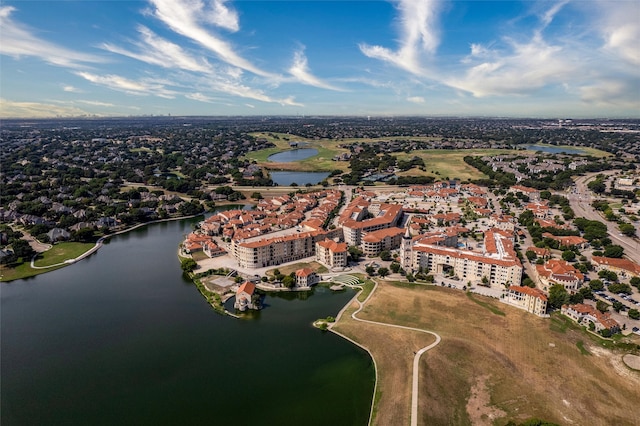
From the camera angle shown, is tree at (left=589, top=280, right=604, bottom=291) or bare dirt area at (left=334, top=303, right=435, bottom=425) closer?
bare dirt area at (left=334, top=303, right=435, bottom=425)

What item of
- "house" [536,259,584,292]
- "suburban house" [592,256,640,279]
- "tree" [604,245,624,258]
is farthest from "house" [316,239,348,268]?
"tree" [604,245,624,258]

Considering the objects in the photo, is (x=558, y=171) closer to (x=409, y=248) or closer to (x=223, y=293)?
(x=409, y=248)

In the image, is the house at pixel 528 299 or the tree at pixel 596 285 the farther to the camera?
the tree at pixel 596 285

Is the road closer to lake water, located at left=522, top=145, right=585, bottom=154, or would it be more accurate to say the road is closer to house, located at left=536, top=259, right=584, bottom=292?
house, located at left=536, top=259, right=584, bottom=292

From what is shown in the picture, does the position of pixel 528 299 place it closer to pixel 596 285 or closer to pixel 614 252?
pixel 596 285

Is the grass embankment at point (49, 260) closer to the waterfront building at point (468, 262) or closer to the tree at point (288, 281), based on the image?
the tree at point (288, 281)

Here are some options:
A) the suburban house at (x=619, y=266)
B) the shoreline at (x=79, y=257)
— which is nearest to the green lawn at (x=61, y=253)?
the shoreline at (x=79, y=257)

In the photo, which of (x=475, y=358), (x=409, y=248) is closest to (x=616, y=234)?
(x=409, y=248)

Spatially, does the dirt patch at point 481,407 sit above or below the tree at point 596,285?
below
